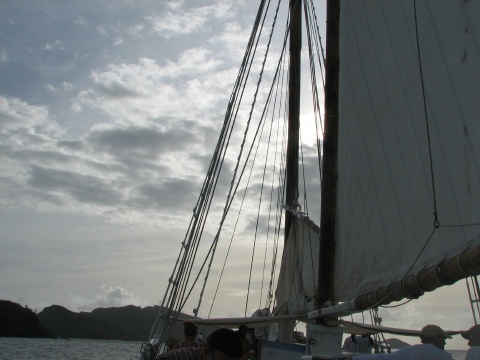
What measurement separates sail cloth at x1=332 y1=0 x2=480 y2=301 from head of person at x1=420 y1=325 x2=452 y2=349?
2.81ft

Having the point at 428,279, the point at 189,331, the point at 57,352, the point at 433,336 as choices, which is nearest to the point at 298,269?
the point at 428,279

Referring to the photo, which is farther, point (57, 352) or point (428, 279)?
point (57, 352)

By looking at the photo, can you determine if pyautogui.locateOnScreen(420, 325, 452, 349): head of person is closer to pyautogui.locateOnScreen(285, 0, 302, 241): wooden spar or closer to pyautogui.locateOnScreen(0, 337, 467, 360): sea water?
pyautogui.locateOnScreen(285, 0, 302, 241): wooden spar

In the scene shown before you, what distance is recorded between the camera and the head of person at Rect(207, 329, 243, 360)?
3.10 metres

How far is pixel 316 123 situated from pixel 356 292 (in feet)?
18.7

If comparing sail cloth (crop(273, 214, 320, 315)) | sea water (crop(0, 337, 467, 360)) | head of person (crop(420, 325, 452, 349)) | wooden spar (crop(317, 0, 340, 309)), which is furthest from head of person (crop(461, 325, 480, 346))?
sea water (crop(0, 337, 467, 360))

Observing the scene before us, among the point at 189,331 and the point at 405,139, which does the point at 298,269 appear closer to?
the point at 405,139

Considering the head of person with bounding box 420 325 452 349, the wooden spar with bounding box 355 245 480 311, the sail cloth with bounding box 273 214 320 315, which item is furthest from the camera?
the sail cloth with bounding box 273 214 320 315

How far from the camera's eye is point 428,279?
494 centimetres

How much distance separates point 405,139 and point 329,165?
88.5 inches

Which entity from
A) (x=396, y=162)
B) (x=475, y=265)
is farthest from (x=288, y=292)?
(x=475, y=265)

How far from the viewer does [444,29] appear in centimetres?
514

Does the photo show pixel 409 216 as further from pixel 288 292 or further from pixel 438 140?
pixel 288 292

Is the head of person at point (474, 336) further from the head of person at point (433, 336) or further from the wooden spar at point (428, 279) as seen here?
the head of person at point (433, 336)
